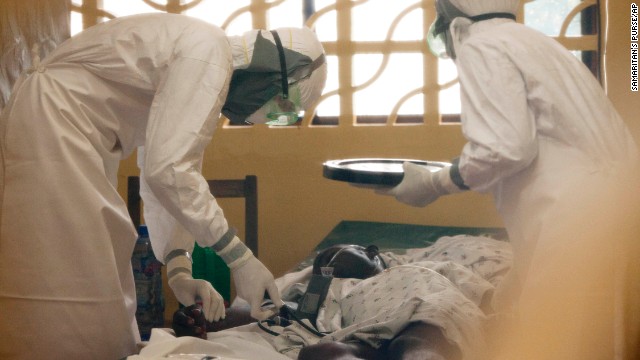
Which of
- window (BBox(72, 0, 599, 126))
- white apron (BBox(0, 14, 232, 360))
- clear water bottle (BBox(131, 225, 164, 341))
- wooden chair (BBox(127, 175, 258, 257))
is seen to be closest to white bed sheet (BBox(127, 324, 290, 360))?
white apron (BBox(0, 14, 232, 360))

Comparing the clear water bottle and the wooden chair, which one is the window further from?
the clear water bottle

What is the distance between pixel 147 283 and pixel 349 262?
578 mm

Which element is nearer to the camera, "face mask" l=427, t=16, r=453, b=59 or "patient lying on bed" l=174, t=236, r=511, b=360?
"patient lying on bed" l=174, t=236, r=511, b=360

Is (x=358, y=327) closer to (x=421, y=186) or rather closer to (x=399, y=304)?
(x=399, y=304)

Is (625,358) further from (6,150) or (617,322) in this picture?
(6,150)

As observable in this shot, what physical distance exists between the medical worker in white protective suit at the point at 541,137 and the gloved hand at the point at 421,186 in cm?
12

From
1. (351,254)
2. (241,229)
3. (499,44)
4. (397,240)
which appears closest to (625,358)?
(499,44)

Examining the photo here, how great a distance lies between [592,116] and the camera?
50.0 inches

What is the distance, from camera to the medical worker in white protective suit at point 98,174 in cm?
119

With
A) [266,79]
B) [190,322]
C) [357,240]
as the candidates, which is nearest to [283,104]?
[266,79]

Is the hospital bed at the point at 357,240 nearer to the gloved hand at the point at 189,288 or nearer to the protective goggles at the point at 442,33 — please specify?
the gloved hand at the point at 189,288

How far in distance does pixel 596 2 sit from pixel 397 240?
1.12 m

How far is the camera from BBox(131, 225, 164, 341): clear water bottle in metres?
2.02

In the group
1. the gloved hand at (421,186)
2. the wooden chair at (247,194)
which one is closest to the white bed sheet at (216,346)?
the gloved hand at (421,186)
